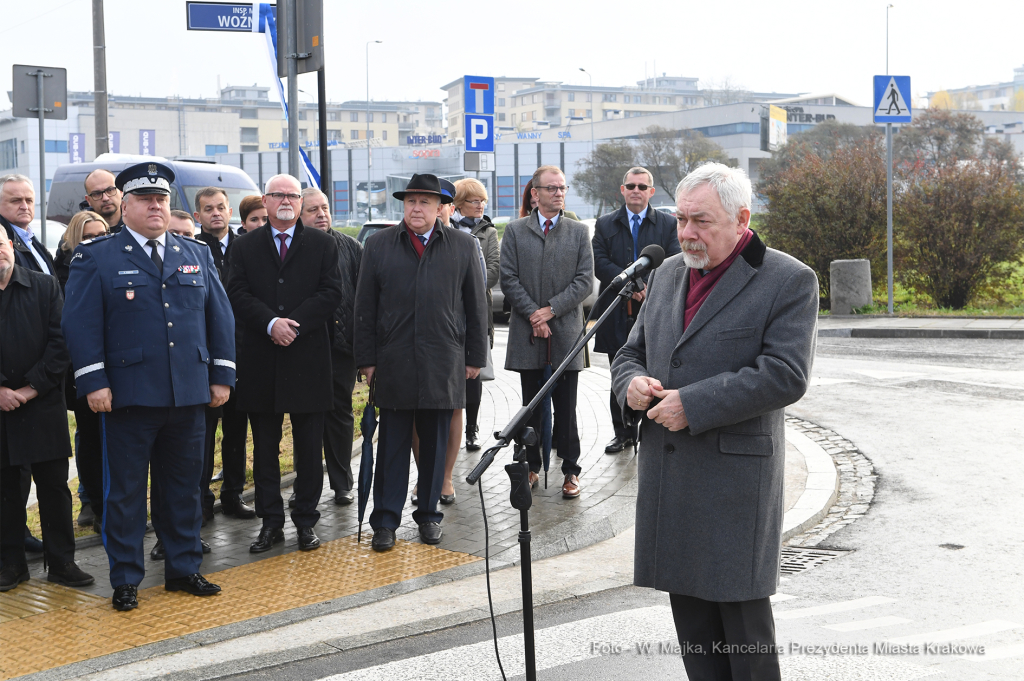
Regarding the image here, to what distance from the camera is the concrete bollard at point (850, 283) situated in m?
18.3

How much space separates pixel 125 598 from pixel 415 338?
7.26 ft

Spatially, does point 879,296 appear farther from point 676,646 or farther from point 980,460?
point 676,646

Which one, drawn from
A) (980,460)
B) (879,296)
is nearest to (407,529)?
(980,460)

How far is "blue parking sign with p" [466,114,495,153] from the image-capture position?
21.9 meters

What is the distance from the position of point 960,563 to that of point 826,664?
192 centimetres

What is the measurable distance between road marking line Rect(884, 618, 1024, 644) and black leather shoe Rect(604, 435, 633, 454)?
4.15m

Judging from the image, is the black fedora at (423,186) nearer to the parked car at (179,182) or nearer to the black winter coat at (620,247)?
the black winter coat at (620,247)

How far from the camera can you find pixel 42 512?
5.87m

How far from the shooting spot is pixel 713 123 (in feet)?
324

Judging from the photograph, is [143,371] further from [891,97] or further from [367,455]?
[891,97]

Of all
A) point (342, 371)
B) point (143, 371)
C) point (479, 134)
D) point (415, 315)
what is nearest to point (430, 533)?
point (415, 315)

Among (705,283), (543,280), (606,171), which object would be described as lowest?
(543,280)

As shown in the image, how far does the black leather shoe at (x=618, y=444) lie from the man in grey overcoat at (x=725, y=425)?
5266 millimetres

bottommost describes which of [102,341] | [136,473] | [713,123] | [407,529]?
[407,529]
